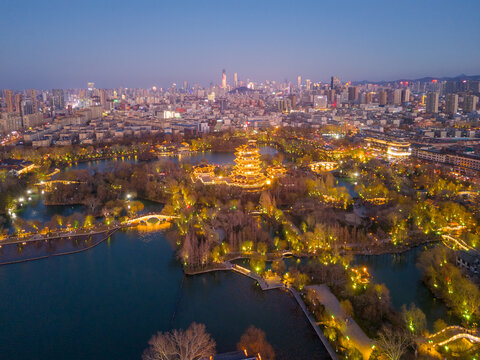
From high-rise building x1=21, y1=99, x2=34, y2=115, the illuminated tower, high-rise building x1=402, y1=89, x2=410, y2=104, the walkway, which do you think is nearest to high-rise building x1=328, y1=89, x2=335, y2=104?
high-rise building x1=402, y1=89, x2=410, y2=104

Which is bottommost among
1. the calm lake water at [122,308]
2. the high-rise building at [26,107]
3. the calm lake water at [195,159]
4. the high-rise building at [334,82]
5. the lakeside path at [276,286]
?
the calm lake water at [122,308]

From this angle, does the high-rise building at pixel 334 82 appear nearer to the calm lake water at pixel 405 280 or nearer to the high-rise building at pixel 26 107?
the high-rise building at pixel 26 107

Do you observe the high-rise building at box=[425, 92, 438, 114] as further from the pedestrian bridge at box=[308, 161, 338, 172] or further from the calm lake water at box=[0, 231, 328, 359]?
the calm lake water at box=[0, 231, 328, 359]

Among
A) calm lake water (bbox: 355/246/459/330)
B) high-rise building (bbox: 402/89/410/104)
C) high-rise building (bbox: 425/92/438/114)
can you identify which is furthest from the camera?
high-rise building (bbox: 402/89/410/104)

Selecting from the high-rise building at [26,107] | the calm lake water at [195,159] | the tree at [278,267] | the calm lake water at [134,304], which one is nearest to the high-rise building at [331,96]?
the calm lake water at [195,159]

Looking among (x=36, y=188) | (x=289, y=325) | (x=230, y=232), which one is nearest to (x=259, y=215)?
(x=230, y=232)

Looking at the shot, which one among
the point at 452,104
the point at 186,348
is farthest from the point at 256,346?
the point at 452,104
